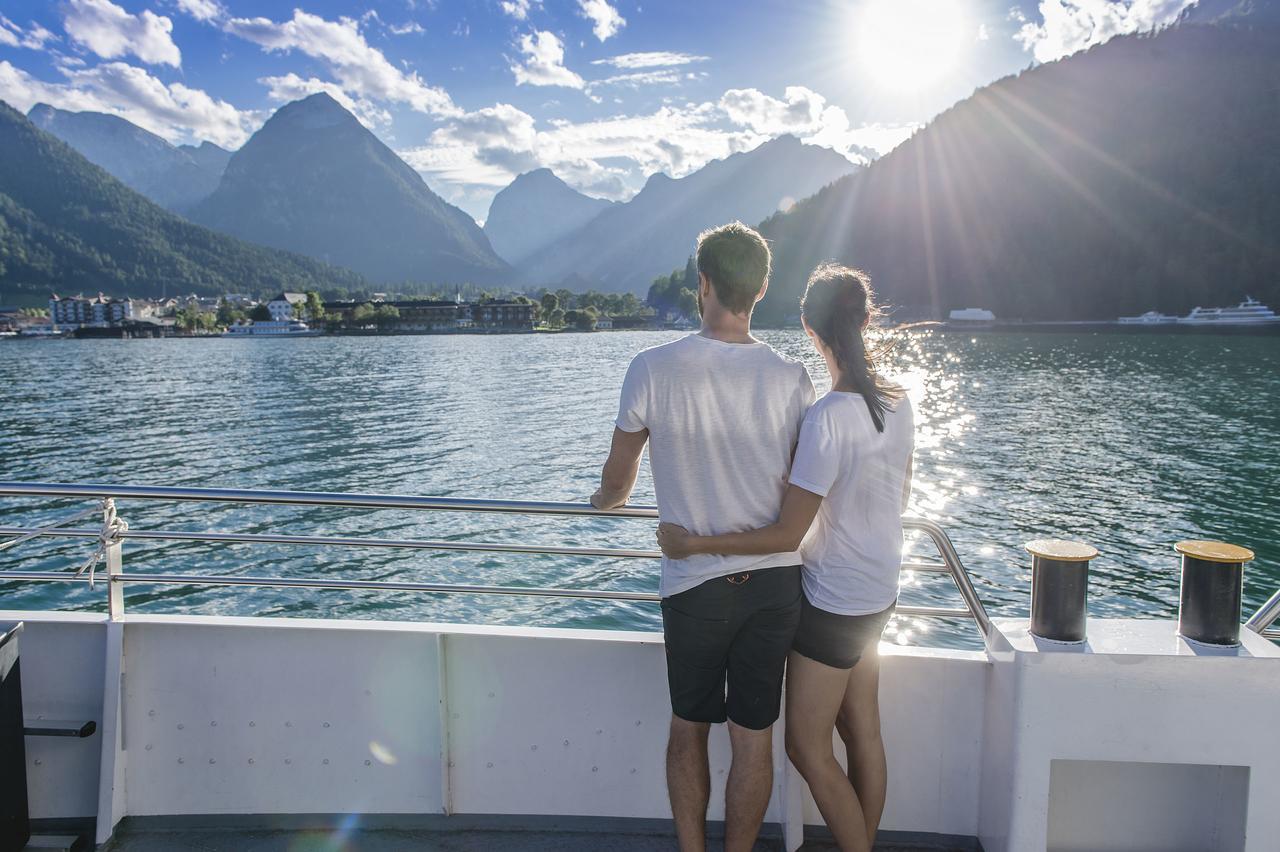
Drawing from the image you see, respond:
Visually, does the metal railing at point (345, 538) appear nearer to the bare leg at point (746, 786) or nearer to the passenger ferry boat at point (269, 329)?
the bare leg at point (746, 786)

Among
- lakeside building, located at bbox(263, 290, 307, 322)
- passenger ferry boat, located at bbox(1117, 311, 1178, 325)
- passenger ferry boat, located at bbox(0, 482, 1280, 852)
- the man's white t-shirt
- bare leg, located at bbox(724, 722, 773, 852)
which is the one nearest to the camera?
the man's white t-shirt

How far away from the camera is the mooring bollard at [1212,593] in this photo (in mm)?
2654

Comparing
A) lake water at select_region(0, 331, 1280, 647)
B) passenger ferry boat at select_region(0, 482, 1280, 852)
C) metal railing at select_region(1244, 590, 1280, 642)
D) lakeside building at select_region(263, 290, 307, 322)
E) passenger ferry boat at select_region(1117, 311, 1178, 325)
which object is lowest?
lake water at select_region(0, 331, 1280, 647)

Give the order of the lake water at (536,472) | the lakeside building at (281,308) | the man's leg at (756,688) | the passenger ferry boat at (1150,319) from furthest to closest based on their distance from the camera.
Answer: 1. the lakeside building at (281,308)
2. the passenger ferry boat at (1150,319)
3. the lake water at (536,472)
4. the man's leg at (756,688)

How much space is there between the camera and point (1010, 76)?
160 meters

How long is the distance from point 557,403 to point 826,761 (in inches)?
1342

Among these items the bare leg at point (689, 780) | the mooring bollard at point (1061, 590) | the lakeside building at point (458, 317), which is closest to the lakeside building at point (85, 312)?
the lakeside building at point (458, 317)

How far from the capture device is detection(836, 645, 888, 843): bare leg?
2.73m

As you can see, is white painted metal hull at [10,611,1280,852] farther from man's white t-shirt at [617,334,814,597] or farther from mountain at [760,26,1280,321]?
mountain at [760,26,1280,321]

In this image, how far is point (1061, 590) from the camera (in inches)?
108

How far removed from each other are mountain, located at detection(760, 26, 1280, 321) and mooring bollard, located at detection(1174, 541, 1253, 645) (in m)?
129

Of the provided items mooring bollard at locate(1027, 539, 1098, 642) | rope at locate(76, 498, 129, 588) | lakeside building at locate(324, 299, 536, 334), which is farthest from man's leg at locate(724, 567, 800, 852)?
lakeside building at locate(324, 299, 536, 334)

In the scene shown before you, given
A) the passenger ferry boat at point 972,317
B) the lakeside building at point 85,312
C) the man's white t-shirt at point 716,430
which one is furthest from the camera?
the lakeside building at point 85,312

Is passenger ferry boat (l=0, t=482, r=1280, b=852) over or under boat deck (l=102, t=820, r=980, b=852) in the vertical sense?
over
